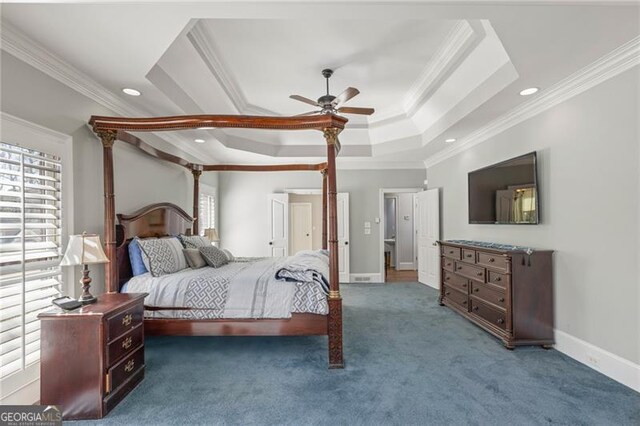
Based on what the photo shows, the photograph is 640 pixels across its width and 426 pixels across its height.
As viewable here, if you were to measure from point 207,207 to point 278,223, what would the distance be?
4.74ft

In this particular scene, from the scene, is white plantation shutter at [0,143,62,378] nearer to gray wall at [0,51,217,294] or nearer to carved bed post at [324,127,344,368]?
gray wall at [0,51,217,294]

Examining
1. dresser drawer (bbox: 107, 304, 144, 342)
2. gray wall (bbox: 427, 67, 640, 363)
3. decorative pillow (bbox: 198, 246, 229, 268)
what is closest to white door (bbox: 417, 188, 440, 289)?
gray wall (bbox: 427, 67, 640, 363)

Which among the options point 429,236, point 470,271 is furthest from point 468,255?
point 429,236

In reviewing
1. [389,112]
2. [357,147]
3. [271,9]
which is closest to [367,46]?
[271,9]

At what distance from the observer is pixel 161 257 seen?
3.16 metres

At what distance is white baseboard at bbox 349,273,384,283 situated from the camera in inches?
256

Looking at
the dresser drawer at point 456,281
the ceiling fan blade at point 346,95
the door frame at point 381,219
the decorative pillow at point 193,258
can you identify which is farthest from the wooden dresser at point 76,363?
the door frame at point 381,219

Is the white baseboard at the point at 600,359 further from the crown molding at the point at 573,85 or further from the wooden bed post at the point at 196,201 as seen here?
the wooden bed post at the point at 196,201

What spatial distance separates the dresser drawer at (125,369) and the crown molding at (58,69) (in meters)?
2.27

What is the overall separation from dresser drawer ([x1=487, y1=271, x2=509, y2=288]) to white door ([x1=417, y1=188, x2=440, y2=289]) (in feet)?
6.91

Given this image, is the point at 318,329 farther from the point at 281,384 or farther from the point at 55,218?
the point at 55,218

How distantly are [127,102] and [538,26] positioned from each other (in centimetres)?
369

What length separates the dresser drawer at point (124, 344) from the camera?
2.13 meters

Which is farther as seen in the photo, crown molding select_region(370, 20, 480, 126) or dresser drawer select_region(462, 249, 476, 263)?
dresser drawer select_region(462, 249, 476, 263)
